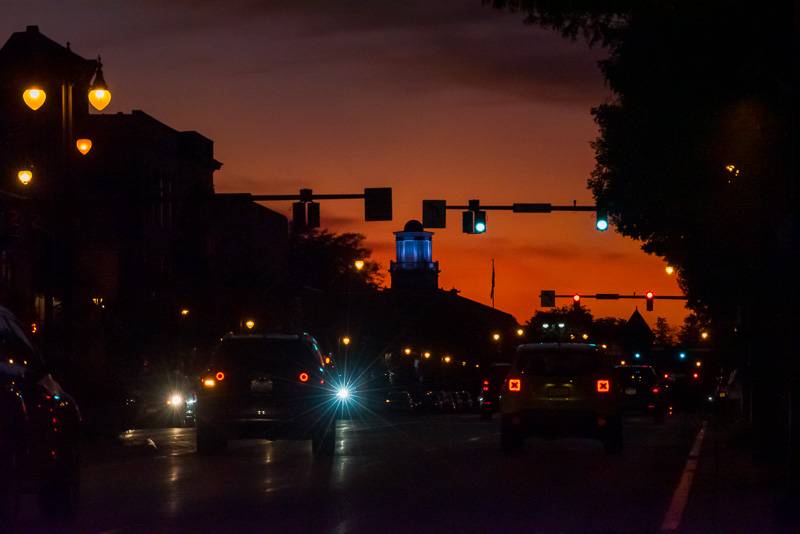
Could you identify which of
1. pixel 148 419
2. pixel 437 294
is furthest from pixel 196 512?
pixel 437 294

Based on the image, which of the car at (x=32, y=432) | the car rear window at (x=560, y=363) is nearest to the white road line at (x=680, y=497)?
the car rear window at (x=560, y=363)

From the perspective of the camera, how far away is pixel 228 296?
64625 mm

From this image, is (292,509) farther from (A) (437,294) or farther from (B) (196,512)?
(A) (437,294)

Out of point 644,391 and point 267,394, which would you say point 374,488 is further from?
point 644,391

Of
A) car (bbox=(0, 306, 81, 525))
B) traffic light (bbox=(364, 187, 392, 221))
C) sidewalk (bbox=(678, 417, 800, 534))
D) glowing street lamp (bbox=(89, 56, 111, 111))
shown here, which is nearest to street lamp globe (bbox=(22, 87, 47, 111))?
glowing street lamp (bbox=(89, 56, 111, 111))

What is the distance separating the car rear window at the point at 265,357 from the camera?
22.5 m

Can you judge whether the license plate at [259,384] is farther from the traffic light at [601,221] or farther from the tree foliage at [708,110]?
the traffic light at [601,221]

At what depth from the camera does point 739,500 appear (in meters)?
15.9

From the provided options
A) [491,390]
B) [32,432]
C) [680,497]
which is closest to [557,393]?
[680,497]

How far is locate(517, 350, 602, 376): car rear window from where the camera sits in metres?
25.1

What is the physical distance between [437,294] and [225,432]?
382ft

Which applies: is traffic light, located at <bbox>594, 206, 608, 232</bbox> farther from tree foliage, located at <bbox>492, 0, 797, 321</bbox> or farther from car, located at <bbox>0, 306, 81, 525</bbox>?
car, located at <bbox>0, 306, 81, 525</bbox>

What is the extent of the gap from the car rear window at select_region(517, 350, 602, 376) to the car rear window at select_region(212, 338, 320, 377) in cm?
416

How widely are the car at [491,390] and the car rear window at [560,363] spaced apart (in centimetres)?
1898
